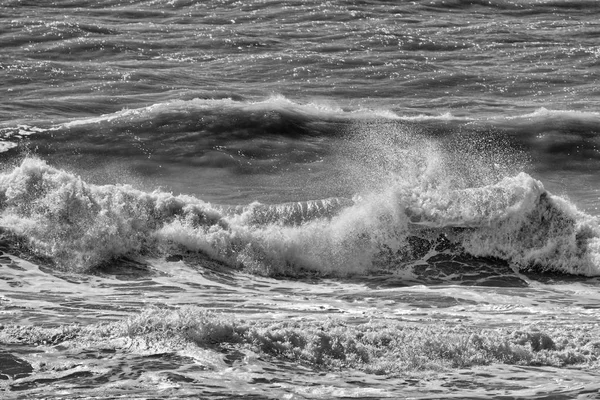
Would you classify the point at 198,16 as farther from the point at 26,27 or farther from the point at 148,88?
the point at 148,88

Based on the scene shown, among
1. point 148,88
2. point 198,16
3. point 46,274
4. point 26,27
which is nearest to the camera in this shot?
point 46,274

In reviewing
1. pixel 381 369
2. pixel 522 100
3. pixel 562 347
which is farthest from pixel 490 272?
pixel 522 100

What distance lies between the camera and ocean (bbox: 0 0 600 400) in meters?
8.32

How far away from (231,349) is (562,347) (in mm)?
2829

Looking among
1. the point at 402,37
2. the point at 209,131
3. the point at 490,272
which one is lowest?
the point at 490,272

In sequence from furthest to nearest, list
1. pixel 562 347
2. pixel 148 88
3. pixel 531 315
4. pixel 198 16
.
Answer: pixel 198 16, pixel 148 88, pixel 531 315, pixel 562 347

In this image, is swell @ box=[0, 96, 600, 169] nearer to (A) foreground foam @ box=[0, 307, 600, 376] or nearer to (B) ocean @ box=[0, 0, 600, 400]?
(B) ocean @ box=[0, 0, 600, 400]

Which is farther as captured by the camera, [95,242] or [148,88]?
[148,88]

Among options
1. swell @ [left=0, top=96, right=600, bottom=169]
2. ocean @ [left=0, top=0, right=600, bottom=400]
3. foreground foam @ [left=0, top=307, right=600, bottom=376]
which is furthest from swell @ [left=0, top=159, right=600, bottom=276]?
swell @ [left=0, top=96, right=600, bottom=169]

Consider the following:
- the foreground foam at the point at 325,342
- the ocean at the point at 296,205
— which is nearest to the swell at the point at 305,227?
the ocean at the point at 296,205

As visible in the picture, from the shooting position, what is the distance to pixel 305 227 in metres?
12.8

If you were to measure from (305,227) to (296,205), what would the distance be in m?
0.82

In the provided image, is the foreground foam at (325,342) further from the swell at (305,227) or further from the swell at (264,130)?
the swell at (264,130)

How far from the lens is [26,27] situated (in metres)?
23.0
